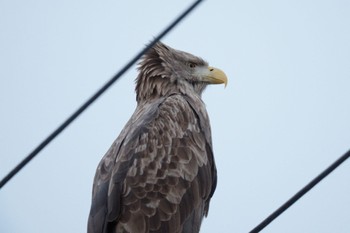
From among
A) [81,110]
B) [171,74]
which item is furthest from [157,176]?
[81,110]

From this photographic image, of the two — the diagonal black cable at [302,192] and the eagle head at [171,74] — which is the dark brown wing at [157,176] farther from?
the diagonal black cable at [302,192]

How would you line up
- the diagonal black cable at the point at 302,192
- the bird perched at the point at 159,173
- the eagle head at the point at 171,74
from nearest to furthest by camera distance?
the diagonal black cable at the point at 302,192, the bird perched at the point at 159,173, the eagle head at the point at 171,74

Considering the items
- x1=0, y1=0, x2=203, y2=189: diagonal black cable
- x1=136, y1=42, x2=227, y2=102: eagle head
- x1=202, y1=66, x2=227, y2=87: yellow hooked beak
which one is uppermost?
x1=202, y1=66, x2=227, y2=87: yellow hooked beak

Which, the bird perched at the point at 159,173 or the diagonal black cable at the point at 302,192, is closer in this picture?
the diagonal black cable at the point at 302,192

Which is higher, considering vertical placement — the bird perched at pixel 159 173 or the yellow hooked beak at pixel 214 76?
the yellow hooked beak at pixel 214 76

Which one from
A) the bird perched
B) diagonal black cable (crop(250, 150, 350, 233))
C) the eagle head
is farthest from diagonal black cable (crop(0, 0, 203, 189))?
the eagle head

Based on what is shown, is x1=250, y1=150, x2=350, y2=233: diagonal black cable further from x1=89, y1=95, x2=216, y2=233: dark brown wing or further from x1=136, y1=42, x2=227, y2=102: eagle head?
x1=136, y1=42, x2=227, y2=102: eagle head

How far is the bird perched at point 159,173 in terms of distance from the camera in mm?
6551

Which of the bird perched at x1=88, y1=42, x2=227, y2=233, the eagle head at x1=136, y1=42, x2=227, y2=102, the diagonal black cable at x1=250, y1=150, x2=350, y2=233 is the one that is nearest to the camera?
the diagonal black cable at x1=250, y1=150, x2=350, y2=233

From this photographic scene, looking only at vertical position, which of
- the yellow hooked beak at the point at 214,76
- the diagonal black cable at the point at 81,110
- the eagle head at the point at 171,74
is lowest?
the diagonal black cable at the point at 81,110

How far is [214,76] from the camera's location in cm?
847

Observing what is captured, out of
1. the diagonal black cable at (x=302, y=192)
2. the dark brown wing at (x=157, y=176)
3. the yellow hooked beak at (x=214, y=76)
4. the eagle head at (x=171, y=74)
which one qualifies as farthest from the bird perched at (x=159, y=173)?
the diagonal black cable at (x=302, y=192)

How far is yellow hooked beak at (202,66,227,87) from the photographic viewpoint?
8445 mm

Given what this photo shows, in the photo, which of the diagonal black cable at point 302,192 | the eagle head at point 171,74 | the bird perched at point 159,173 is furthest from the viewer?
the eagle head at point 171,74
